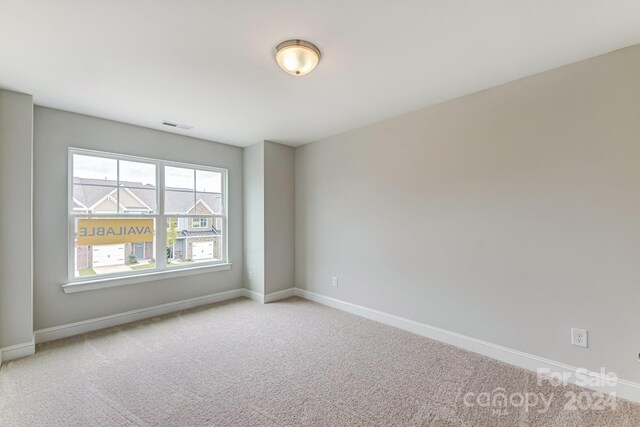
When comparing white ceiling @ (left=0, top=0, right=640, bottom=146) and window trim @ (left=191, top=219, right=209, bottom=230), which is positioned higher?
white ceiling @ (left=0, top=0, right=640, bottom=146)

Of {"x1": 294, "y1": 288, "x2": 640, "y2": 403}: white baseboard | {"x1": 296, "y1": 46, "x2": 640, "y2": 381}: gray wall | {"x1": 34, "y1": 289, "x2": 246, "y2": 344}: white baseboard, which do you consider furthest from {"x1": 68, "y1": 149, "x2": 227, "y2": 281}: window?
{"x1": 294, "y1": 288, "x2": 640, "y2": 403}: white baseboard

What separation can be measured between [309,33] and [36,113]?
10.0 ft

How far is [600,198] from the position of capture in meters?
2.06

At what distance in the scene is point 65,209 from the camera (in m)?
3.06

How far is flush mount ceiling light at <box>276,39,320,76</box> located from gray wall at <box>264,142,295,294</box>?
7.66 feet

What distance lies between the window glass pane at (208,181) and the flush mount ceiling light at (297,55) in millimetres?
2743

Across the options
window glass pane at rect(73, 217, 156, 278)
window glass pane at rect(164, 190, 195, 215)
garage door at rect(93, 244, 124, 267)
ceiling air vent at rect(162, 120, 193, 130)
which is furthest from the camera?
window glass pane at rect(164, 190, 195, 215)

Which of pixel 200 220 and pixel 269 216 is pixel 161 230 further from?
pixel 269 216

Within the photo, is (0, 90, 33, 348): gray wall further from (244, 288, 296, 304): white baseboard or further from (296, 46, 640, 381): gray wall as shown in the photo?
(296, 46, 640, 381): gray wall

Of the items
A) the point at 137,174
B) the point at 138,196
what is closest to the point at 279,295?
the point at 138,196

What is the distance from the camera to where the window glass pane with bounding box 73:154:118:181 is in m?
3.19

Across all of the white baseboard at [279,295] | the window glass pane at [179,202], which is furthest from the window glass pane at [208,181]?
the white baseboard at [279,295]

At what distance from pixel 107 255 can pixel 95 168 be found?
104 cm

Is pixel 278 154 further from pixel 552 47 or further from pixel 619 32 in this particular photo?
pixel 619 32
